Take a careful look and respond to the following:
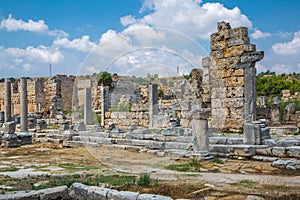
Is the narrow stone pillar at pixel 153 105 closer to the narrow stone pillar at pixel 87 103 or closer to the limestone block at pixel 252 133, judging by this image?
the narrow stone pillar at pixel 87 103

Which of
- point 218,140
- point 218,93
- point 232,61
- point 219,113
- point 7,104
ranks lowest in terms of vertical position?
point 218,140

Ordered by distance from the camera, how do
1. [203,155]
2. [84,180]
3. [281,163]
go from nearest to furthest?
[84,180] → [281,163] → [203,155]

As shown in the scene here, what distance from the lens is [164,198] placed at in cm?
461

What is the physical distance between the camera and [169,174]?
7324mm

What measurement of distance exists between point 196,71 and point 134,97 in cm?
818

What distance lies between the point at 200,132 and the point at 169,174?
2.25 meters

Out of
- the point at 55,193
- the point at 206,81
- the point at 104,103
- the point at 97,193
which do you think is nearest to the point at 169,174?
the point at 97,193

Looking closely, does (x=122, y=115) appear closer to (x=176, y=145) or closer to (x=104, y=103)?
(x=104, y=103)

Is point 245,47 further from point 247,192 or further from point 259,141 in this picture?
point 247,192

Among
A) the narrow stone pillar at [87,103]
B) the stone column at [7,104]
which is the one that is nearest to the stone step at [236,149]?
the stone column at [7,104]

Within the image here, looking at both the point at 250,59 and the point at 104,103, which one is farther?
the point at 104,103

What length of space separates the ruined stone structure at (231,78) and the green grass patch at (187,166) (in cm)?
434

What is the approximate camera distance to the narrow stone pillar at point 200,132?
9141mm

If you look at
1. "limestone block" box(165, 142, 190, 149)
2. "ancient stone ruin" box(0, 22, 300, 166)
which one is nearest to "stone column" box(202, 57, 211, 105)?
"ancient stone ruin" box(0, 22, 300, 166)
